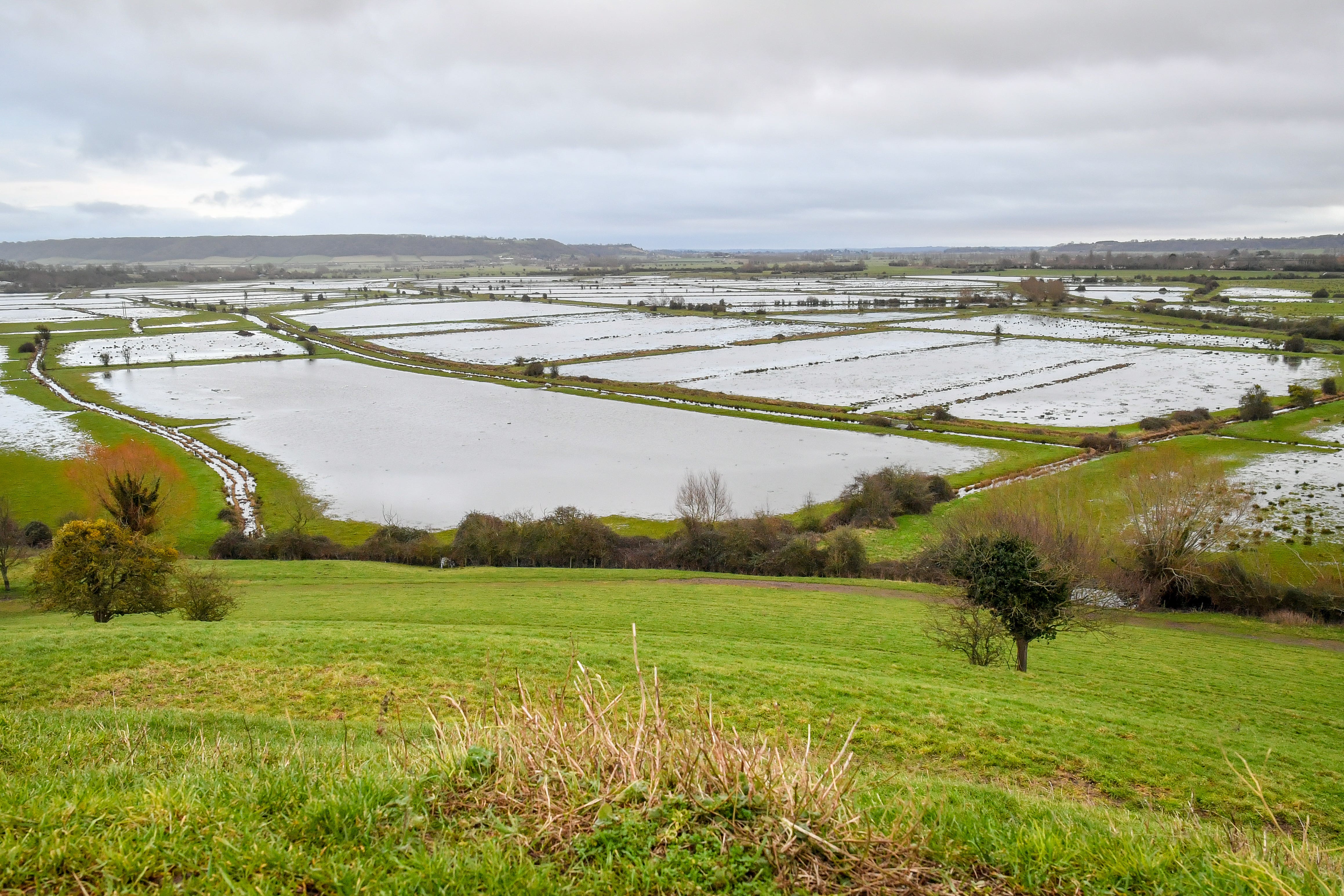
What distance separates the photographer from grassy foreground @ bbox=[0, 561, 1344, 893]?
14.7 ft

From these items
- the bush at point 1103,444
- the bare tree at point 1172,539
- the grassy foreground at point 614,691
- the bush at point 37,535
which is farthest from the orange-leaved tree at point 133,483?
the bush at point 1103,444

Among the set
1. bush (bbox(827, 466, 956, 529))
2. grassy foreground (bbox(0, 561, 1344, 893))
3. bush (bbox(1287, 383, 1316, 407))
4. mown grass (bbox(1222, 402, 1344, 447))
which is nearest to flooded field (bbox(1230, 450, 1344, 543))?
mown grass (bbox(1222, 402, 1344, 447))

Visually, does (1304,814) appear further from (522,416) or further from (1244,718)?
(522,416)

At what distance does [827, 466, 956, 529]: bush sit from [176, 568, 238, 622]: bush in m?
28.0

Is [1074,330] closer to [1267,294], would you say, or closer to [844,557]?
[1267,294]

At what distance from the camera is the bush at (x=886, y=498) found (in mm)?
41719

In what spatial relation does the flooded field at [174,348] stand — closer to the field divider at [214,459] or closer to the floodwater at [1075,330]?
the field divider at [214,459]

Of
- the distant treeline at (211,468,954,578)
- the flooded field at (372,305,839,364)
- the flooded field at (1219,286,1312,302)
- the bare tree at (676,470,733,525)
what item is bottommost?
the distant treeline at (211,468,954,578)

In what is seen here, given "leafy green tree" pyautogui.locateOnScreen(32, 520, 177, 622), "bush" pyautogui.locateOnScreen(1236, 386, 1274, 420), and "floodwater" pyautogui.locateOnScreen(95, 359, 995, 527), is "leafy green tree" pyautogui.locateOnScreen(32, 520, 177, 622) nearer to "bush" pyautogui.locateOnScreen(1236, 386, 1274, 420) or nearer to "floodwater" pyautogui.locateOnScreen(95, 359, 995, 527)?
"floodwater" pyautogui.locateOnScreen(95, 359, 995, 527)

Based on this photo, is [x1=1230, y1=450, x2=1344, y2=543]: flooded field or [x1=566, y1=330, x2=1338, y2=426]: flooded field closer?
[x1=1230, y1=450, x2=1344, y2=543]: flooded field

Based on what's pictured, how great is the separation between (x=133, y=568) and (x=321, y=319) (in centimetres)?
12825

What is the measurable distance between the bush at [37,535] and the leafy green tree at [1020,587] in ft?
131

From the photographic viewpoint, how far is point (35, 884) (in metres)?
4.08

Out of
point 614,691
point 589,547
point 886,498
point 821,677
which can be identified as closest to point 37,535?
point 589,547
